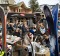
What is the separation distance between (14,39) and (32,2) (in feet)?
153

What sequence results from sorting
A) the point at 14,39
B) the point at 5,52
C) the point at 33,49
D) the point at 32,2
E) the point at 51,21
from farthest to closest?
1. the point at 32,2
2. the point at 14,39
3. the point at 33,49
4. the point at 5,52
5. the point at 51,21

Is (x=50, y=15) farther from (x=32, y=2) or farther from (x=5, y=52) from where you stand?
(x=32, y=2)

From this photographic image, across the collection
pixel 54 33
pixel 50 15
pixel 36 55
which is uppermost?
pixel 50 15

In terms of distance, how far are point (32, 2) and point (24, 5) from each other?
743 cm

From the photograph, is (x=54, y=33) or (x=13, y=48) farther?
(x=13, y=48)

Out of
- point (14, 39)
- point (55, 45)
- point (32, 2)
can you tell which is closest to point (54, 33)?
point (55, 45)

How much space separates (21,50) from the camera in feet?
28.8

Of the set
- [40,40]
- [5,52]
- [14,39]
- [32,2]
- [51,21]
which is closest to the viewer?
Result: [51,21]

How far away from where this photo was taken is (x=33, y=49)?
8.36 m

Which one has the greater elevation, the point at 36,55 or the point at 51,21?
the point at 51,21

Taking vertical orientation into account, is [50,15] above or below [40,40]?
above

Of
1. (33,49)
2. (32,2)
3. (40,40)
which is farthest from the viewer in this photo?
(32,2)

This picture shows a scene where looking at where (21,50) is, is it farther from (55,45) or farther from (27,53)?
(55,45)

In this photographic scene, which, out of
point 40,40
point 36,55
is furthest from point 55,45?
point 40,40
